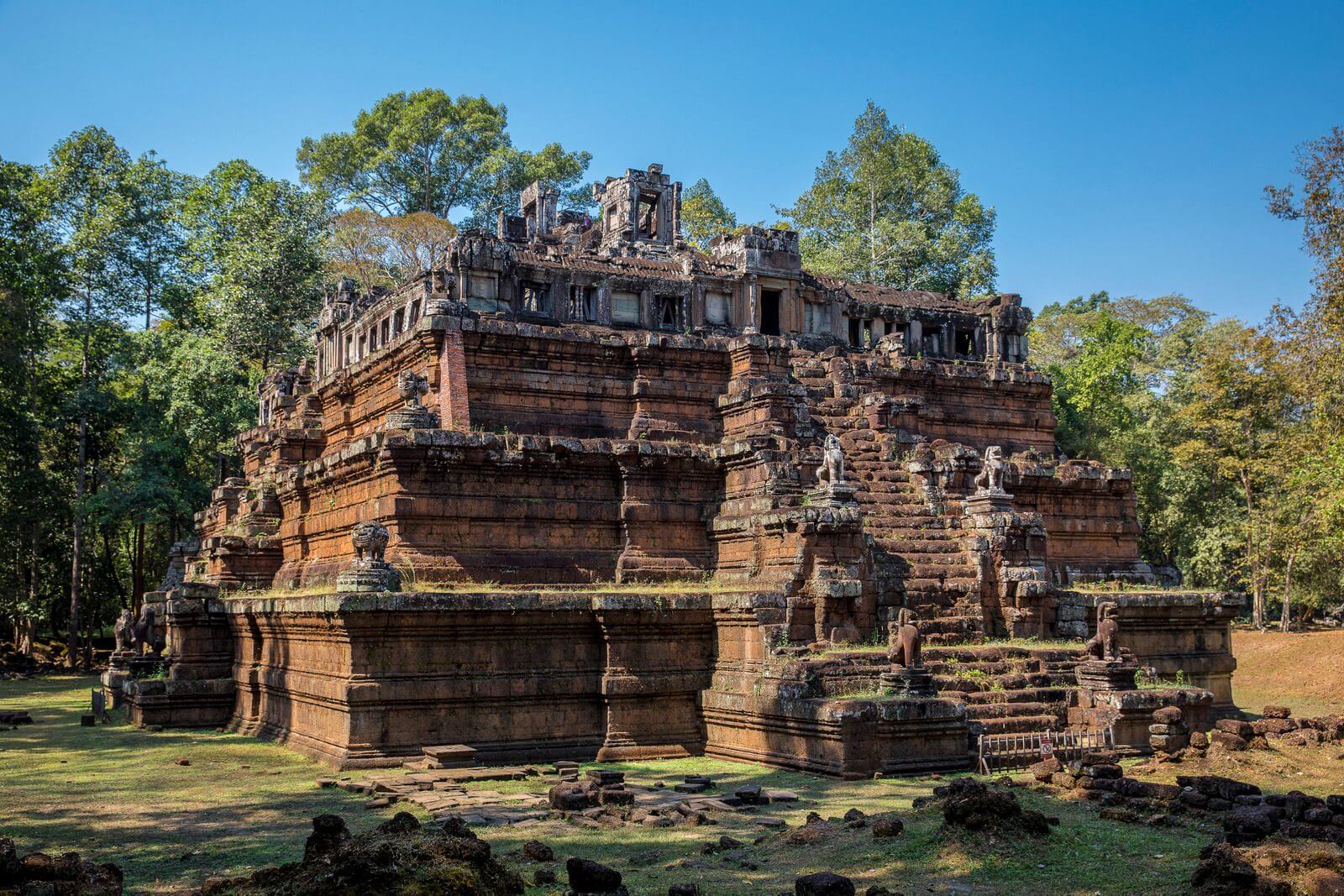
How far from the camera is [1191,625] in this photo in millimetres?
21484

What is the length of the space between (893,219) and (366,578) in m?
40.3

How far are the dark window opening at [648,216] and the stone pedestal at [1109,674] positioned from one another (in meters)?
20.7

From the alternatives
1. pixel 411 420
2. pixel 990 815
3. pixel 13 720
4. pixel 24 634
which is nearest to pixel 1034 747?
pixel 990 815

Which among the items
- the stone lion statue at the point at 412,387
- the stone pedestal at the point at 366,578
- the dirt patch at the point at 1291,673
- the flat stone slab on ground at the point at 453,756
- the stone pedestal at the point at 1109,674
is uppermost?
the stone lion statue at the point at 412,387

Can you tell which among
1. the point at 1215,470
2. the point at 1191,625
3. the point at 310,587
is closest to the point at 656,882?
the point at 310,587

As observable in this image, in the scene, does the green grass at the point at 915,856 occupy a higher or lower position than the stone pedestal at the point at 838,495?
lower

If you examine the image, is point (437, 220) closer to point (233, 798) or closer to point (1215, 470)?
point (1215, 470)

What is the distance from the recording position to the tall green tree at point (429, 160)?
59.7m

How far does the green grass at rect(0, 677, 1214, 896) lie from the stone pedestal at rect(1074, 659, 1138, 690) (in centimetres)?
405

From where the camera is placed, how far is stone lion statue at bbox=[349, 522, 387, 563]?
647 inches

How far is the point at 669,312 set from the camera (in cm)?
A: 2689

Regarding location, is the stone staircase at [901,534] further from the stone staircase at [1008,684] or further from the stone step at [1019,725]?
the stone step at [1019,725]

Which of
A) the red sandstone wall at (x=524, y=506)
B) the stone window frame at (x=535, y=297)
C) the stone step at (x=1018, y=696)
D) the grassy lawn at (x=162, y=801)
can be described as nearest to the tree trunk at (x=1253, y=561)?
the stone step at (x=1018, y=696)

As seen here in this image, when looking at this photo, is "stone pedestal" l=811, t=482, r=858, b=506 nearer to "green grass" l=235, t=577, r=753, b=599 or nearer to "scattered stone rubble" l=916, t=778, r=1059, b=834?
"green grass" l=235, t=577, r=753, b=599
